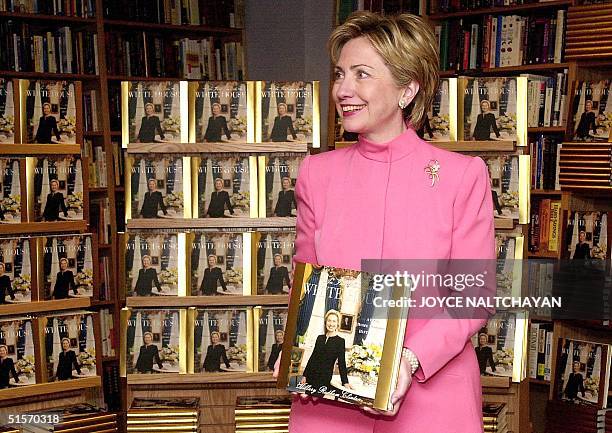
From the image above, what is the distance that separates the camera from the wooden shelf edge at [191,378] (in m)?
3.15

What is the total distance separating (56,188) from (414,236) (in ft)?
6.47

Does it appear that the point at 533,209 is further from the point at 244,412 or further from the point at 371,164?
the point at 371,164

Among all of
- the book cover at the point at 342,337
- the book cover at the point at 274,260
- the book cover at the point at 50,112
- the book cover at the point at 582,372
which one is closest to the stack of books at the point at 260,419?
the book cover at the point at 274,260

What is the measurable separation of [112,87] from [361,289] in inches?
166

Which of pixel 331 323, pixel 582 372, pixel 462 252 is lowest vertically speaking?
pixel 582 372

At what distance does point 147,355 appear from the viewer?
316 centimetres

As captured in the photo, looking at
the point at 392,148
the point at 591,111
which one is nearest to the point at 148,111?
the point at 392,148

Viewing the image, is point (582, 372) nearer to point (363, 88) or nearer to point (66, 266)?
point (66, 266)

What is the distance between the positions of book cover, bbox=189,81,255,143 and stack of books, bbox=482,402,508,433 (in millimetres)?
1176

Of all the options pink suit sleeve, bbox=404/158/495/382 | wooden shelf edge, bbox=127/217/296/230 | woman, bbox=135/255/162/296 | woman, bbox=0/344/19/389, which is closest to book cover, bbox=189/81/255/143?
wooden shelf edge, bbox=127/217/296/230

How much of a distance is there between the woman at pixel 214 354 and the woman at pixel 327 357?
1.42 m

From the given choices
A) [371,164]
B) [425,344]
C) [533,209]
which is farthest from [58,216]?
[533,209]

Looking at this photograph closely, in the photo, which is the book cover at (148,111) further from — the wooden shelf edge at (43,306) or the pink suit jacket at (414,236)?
the pink suit jacket at (414,236)

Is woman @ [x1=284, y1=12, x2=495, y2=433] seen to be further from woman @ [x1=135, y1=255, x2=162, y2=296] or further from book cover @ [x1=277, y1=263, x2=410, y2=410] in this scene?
woman @ [x1=135, y1=255, x2=162, y2=296]
